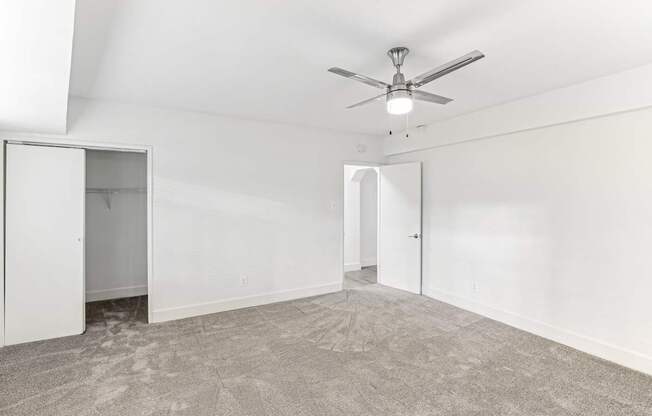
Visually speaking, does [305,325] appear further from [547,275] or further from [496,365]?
[547,275]

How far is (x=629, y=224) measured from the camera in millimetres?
2898

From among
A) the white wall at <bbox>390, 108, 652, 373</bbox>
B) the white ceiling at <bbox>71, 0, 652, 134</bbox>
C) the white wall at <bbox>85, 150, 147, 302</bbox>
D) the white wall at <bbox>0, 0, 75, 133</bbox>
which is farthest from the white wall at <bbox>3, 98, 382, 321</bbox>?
the white wall at <bbox>390, 108, 652, 373</bbox>

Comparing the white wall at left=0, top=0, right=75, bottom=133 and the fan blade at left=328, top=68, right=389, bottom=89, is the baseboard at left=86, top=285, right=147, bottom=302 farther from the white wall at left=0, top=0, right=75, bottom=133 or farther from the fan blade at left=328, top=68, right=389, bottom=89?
the fan blade at left=328, top=68, right=389, bottom=89

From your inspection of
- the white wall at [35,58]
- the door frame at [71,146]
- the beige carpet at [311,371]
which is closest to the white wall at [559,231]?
the beige carpet at [311,371]

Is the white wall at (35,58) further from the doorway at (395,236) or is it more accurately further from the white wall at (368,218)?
the white wall at (368,218)

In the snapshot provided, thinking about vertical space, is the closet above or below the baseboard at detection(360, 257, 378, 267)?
above

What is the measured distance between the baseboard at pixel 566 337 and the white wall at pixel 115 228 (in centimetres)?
472

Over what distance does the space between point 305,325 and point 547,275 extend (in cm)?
266

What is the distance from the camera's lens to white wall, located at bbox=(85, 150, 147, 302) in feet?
15.9

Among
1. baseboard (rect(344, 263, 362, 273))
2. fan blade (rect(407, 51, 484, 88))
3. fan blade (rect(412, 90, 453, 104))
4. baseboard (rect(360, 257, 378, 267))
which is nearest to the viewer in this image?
fan blade (rect(407, 51, 484, 88))

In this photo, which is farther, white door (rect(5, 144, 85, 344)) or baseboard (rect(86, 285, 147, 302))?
baseboard (rect(86, 285, 147, 302))

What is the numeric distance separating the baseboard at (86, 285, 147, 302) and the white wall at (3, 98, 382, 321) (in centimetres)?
151

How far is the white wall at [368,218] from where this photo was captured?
7.16 metres

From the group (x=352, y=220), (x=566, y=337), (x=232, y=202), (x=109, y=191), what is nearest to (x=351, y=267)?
(x=352, y=220)
